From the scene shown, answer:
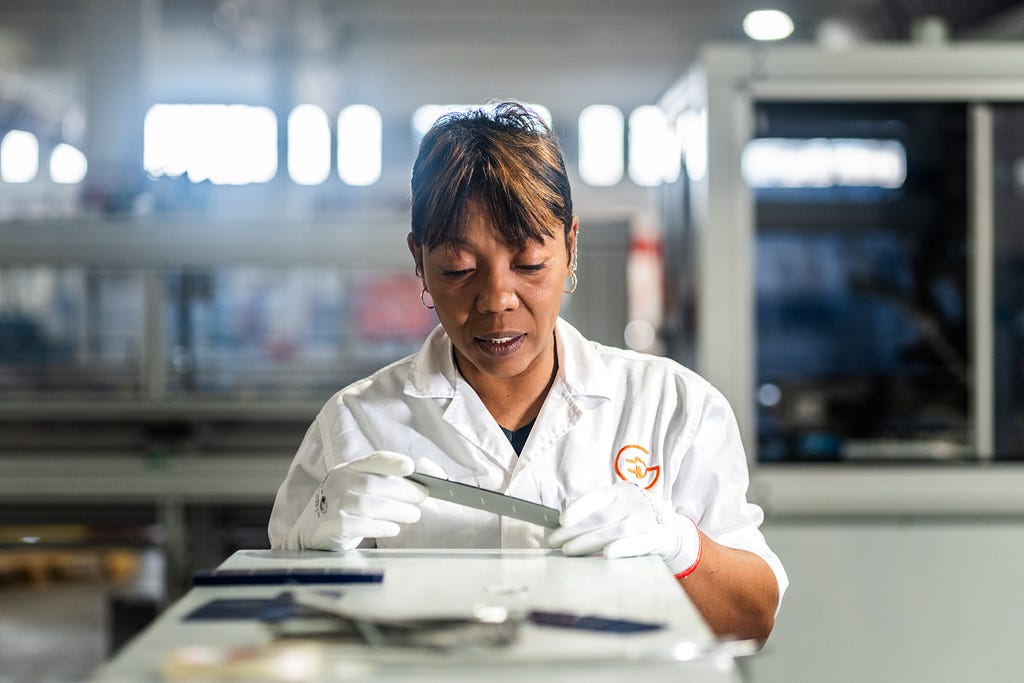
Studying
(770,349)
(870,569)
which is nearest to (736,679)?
(870,569)

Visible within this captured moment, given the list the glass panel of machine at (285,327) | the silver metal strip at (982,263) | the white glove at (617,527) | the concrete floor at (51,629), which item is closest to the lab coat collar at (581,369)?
the white glove at (617,527)

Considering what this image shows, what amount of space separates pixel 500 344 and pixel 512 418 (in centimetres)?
16

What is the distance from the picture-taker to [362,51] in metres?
9.09

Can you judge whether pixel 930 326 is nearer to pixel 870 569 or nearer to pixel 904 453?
pixel 904 453

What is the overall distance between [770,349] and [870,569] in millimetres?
624

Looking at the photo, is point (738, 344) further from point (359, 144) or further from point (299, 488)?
point (359, 144)

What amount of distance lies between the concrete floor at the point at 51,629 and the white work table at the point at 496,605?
2092mm

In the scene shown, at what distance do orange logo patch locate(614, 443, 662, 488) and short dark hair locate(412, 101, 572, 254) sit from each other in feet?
0.95

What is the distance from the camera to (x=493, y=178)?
3.89 ft

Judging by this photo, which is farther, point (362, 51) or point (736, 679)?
point (362, 51)

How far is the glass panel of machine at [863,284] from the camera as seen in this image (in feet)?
8.59

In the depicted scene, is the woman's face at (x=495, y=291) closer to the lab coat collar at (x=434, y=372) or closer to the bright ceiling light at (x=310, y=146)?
the lab coat collar at (x=434, y=372)

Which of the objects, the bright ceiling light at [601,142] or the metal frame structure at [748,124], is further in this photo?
the bright ceiling light at [601,142]

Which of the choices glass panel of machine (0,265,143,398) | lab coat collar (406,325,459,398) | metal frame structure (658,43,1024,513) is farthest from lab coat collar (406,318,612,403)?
glass panel of machine (0,265,143,398)
